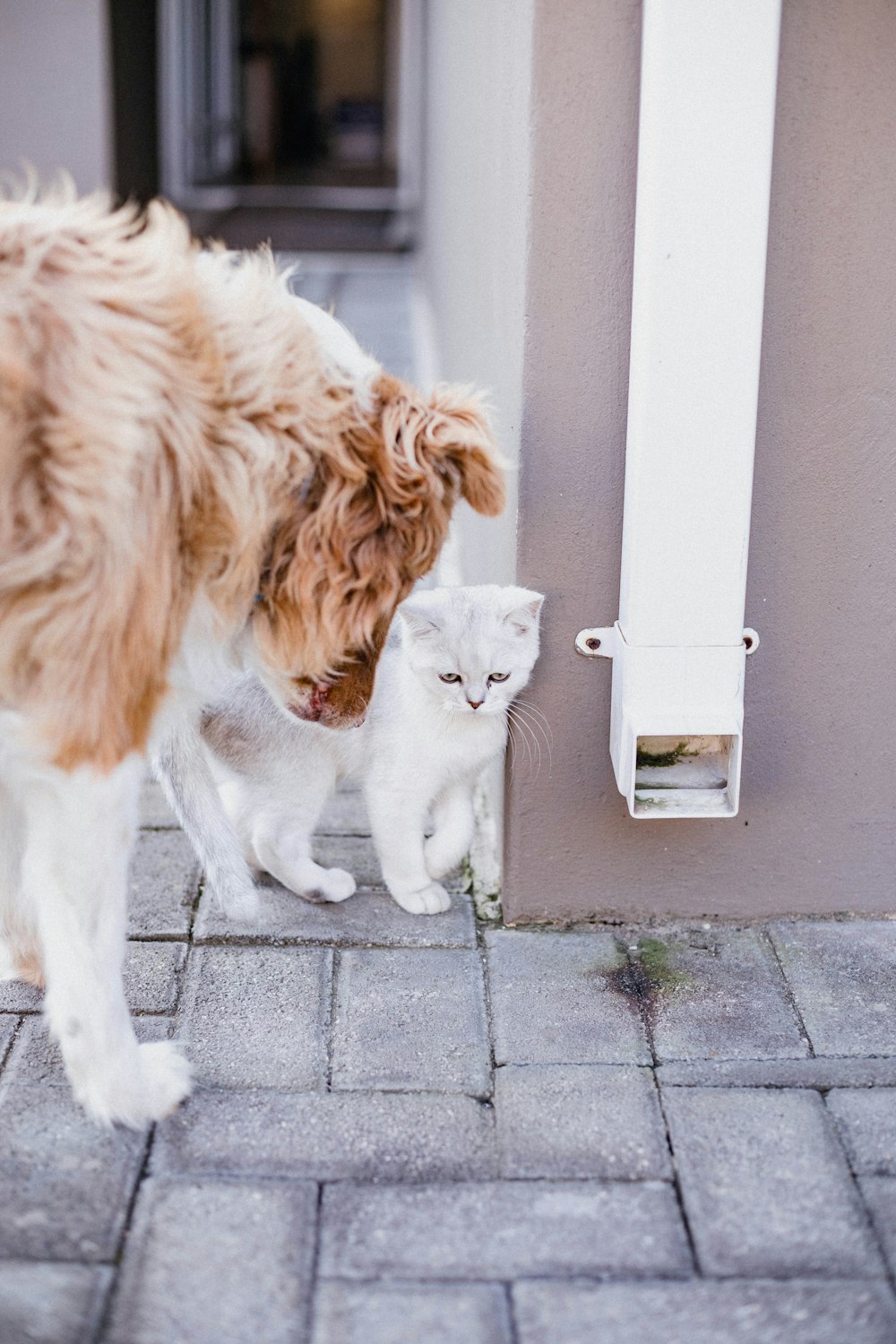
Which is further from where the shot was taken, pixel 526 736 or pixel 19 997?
pixel 526 736

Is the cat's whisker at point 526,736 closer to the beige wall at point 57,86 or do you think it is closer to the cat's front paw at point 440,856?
the cat's front paw at point 440,856

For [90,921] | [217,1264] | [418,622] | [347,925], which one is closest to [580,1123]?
[217,1264]

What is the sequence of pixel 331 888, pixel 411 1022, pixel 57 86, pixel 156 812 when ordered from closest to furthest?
1. pixel 411 1022
2. pixel 331 888
3. pixel 156 812
4. pixel 57 86

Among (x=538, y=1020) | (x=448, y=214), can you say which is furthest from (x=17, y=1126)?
(x=448, y=214)

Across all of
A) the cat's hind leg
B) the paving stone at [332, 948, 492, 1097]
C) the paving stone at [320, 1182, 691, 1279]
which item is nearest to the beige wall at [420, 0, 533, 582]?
the cat's hind leg

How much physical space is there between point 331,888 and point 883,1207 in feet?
4.14

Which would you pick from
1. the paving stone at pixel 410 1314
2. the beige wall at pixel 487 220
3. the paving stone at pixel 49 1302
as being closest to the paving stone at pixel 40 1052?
the paving stone at pixel 49 1302

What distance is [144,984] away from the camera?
2.62 metres

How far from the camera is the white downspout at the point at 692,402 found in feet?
7.46

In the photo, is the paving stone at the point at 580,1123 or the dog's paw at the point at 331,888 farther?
the dog's paw at the point at 331,888

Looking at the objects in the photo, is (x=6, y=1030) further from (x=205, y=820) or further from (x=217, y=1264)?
(x=217, y=1264)

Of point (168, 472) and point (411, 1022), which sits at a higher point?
point (168, 472)

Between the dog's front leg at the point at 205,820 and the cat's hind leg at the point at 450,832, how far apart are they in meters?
0.45

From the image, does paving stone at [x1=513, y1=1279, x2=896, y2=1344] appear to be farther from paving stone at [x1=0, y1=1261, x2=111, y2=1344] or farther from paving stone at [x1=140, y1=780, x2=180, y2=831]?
paving stone at [x1=140, y1=780, x2=180, y2=831]
